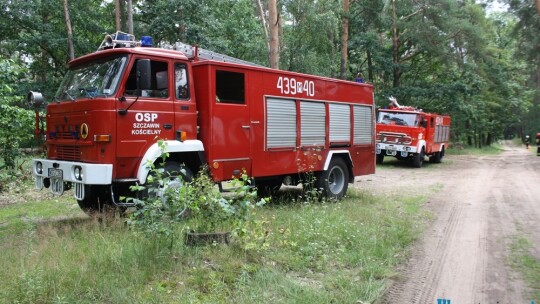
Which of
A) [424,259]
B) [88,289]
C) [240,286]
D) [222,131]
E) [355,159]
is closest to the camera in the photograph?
[88,289]

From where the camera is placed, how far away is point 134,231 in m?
5.02

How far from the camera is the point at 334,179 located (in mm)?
10266

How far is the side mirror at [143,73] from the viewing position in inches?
253

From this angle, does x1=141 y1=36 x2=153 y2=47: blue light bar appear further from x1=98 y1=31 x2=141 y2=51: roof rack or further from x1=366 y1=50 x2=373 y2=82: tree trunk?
x1=366 y1=50 x2=373 y2=82: tree trunk

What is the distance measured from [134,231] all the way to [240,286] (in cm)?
150

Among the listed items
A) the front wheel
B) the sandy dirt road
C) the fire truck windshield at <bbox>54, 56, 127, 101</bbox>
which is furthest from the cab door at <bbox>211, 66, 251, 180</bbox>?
the front wheel

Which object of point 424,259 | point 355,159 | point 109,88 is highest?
point 109,88

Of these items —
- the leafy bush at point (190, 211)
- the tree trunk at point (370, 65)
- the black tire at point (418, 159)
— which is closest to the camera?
the leafy bush at point (190, 211)

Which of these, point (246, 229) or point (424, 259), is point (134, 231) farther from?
point (424, 259)

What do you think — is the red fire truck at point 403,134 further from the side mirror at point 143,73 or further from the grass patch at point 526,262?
the side mirror at point 143,73

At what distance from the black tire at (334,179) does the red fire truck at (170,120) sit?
343 millimetres

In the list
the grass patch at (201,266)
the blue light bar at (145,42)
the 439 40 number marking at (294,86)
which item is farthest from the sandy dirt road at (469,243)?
the blue light bar at (145,42)

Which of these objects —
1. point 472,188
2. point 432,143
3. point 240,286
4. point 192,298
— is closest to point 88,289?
point 192,298

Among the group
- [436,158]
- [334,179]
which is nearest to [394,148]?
[436,158]
